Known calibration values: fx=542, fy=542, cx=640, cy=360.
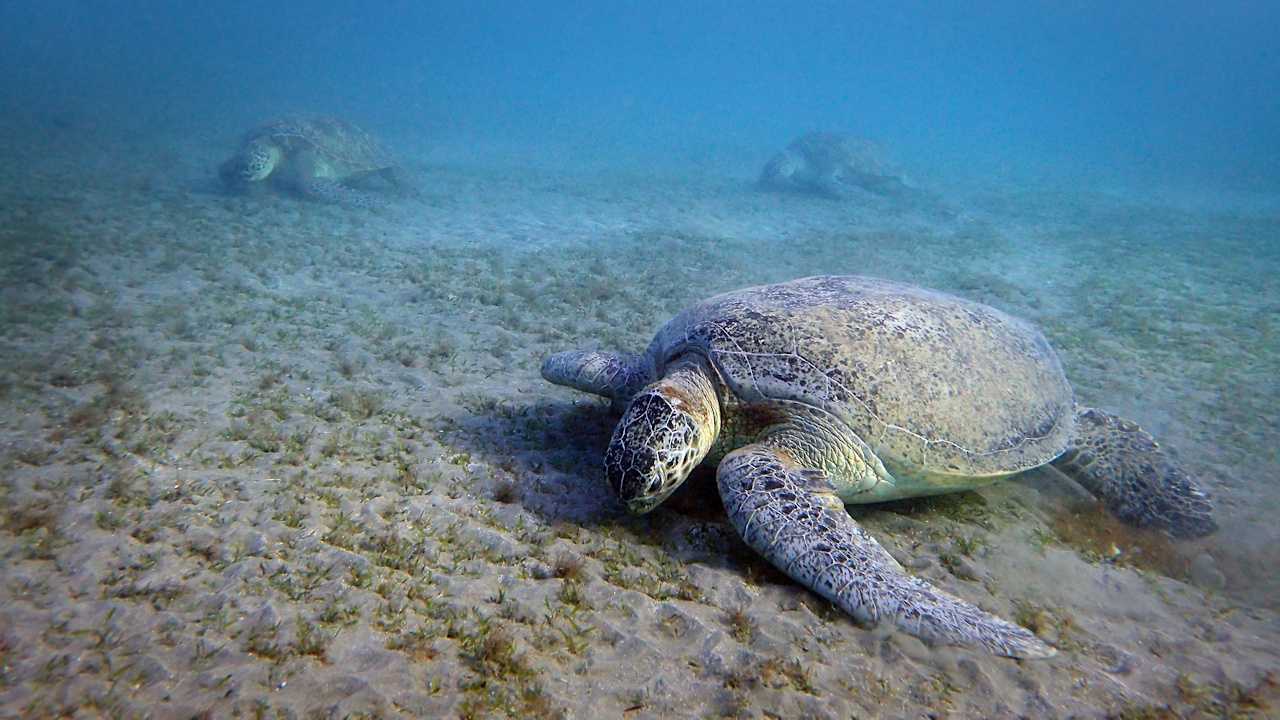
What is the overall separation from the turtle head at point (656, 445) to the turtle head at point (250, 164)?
1284 cm

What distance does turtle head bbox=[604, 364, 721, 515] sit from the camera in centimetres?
310

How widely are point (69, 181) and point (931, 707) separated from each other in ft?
54.3

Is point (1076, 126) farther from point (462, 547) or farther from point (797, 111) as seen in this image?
point (462, 547)

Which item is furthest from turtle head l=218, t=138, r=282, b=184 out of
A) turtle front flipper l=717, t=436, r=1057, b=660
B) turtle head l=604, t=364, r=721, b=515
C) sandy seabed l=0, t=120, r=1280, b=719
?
turtle front flipper l=717, t=436, r=1057, b=660

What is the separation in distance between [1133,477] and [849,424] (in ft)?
7.79

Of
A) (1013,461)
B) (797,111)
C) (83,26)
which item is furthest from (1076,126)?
(83,26)

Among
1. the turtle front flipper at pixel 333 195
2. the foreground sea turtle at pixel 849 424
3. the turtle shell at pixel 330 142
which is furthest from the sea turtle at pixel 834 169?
the foreground sea turtle at pixel 849 424

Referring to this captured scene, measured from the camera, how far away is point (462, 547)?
9.72 ft

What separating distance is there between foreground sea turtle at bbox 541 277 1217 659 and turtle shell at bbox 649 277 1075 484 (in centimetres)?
1

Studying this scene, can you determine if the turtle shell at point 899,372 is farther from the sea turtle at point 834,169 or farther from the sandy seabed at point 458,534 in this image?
the sea turtle at point 834,169

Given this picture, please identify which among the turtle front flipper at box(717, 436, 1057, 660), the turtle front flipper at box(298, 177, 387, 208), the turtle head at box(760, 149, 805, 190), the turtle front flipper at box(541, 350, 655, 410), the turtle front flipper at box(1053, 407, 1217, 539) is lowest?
the turtle front flipper at box(1053, 407, 1217, 539)

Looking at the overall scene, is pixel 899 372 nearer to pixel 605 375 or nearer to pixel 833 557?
pixel 833 557

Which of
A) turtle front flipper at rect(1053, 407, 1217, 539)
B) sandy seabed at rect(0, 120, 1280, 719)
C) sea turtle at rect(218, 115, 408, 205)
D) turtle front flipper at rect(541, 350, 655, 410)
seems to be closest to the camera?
sandy seabed at rect(0, 120, 1280, 719)

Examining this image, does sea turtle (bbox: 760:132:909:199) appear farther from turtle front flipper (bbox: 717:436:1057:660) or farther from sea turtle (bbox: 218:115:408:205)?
turtle front flipper (bbox: 717:436:1057:660)
